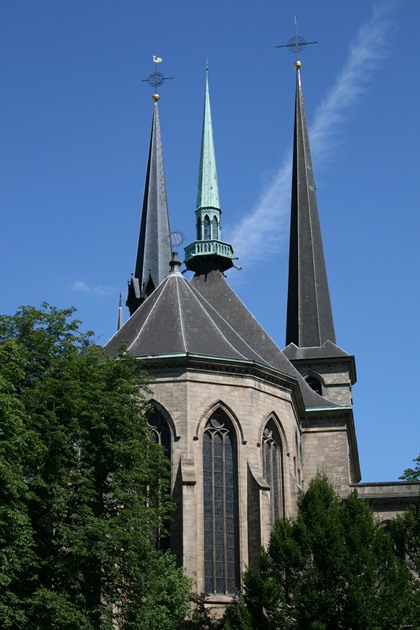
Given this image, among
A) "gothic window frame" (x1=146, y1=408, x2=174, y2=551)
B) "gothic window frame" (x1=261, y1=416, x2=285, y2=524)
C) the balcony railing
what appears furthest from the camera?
the balcony railing

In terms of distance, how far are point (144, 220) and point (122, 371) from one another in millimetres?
25779

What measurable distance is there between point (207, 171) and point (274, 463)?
19.4m

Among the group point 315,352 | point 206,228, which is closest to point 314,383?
point 315,352

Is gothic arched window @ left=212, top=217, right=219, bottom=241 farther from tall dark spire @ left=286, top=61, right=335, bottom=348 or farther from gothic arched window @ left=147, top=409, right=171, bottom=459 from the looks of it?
gothic arched window @ left=147, top=409, right=171, bottom=459

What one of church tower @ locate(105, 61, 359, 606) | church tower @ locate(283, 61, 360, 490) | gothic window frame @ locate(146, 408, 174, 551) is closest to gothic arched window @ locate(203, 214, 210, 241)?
church tower @ locate(283, 61, 360, 490)

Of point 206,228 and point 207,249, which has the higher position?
point 206,228

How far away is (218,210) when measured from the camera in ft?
173

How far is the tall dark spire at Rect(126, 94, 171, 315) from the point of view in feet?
180

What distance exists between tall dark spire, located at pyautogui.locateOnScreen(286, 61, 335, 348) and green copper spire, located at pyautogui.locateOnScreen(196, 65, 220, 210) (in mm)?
5846

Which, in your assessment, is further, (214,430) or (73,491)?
(214,430)

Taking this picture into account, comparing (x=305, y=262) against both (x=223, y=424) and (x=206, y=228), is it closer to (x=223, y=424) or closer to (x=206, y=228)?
(x=206, y=228)

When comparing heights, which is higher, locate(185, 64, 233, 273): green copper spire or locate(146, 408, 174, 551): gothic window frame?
locate(185, 64, 233, 273): green copper spire

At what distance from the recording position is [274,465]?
39.6m

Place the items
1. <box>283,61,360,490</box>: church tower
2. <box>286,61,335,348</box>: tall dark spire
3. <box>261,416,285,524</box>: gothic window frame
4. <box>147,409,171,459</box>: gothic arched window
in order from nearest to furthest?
<box>147,409,171,459</box>: gothic arched window
<box>261,416,285,524</box>: gothic window frame
<box>283,61,360,490</box>: church tower
<box>286,61,335,348</box>: tall dark spire
